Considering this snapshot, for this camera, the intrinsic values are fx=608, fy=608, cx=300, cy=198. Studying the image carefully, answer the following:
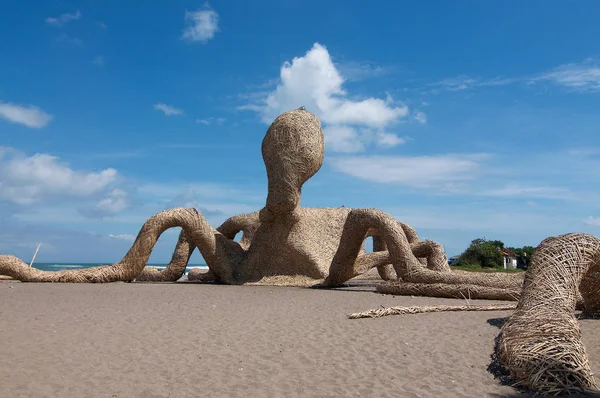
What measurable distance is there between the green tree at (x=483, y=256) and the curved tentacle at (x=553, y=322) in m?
28.0

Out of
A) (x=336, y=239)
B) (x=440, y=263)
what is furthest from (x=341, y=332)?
(x=336, y=239)

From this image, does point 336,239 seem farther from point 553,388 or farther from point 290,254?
point 553,388

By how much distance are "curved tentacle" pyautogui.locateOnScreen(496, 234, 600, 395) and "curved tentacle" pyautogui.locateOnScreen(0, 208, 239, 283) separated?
29.5ft

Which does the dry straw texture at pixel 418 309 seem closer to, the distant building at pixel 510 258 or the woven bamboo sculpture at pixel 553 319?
the woven bamboo sculpture at pixel 553 319

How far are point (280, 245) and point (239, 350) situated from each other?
334 inches

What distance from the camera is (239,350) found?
6762 mm

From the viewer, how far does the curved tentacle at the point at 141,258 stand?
1422 centimetres

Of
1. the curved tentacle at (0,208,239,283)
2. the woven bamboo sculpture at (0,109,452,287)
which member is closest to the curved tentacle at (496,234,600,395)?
the woven bamboo sculpture at (0,109,452,287)

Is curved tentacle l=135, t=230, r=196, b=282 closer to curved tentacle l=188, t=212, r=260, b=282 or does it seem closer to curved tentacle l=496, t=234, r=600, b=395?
curved tentacle l=188, t=212, r=260, b=282

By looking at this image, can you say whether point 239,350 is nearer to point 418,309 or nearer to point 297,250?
point 418,309

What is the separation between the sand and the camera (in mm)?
5523

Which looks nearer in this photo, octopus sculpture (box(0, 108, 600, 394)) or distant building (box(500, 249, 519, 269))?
octopus sculpture (box(0, 108, 600, 394))

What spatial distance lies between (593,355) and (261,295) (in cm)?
645

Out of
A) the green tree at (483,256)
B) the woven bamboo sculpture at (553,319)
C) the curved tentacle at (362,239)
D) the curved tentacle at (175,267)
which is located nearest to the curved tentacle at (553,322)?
the woven bamboo sculpture at (553,319)
